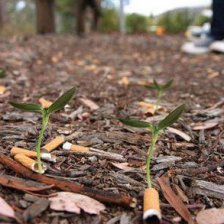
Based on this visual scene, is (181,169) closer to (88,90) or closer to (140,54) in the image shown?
(88,90)

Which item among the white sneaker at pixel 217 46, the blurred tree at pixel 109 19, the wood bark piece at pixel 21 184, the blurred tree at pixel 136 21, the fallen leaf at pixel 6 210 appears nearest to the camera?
the fallen leaf at pixel 6 210

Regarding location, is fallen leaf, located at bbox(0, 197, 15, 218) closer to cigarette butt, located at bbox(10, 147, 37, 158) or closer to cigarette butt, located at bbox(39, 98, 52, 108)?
cigarette butt, located at bbox(10, 147, 37, 158)

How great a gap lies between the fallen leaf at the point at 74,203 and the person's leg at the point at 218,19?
3.16 metres

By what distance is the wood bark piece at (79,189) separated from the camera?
94cm

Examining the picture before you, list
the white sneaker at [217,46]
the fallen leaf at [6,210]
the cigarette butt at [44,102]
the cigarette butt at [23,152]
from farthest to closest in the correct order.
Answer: the white sneaker at [217,46]
the cigarette butt at [44,102]
the cigarette butt at [23,152]
the fallen leaf at [6,210]

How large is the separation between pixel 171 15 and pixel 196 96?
32.0 feet

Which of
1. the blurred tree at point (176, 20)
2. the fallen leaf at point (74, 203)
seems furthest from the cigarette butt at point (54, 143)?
the blurred tree at point (176, 20)

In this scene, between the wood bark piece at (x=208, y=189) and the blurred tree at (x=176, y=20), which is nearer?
the wood bark piece at (x=208, y=189)

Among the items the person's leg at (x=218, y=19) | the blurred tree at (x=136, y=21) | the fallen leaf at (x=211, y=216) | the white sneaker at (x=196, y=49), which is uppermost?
the person's leg at (x=218, y=19)

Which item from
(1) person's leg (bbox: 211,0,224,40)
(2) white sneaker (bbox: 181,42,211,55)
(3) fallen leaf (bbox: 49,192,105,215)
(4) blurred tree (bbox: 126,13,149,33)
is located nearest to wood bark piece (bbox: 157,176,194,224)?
(3) fallen leaf (bbox: 49,192,105,215)

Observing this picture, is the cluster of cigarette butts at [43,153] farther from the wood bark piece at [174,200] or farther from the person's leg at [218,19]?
the person's leg at [218,19]

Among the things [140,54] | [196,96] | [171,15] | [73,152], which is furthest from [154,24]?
[73,152]

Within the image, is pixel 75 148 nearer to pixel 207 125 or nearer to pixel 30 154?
pixel 30 154

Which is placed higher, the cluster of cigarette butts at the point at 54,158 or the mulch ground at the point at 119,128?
the cluster of cigarette butts at the point at 54,158
